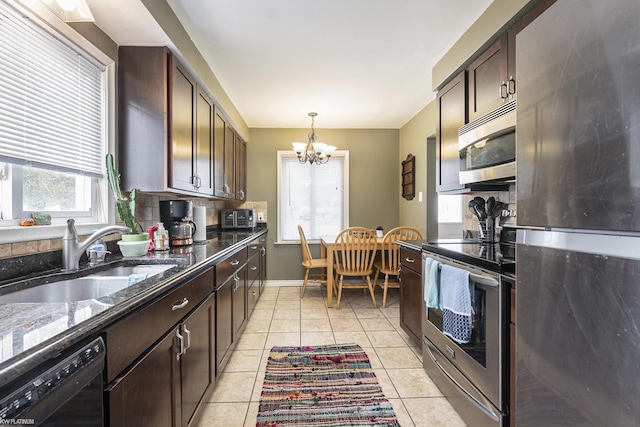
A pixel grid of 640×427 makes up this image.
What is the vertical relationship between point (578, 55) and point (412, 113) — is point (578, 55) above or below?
below

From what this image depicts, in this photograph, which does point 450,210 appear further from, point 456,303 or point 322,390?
point 322,390

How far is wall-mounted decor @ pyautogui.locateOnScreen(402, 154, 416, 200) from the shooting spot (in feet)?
13.4

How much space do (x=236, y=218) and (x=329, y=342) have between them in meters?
2.17

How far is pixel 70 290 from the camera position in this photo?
1321mm

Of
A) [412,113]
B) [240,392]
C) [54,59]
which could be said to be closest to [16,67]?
[54,59]

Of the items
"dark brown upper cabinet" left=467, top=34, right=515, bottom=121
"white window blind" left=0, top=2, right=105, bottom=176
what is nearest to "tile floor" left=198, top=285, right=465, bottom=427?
"white window blind" left=0, top=2, right=105, bottom=176

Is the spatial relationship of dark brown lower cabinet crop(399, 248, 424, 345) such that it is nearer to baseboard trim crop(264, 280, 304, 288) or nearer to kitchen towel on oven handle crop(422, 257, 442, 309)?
kitchen towel on oven handle crop(422, 257, 442, 309)

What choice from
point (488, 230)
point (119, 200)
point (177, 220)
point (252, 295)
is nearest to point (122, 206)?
point (119, 200)

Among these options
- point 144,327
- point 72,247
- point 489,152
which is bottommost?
point 144,327

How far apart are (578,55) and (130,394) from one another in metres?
1.56

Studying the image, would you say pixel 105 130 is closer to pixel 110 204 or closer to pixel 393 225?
pixel 110 204

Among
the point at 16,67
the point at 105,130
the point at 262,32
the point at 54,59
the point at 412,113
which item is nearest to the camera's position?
the point at 16,67

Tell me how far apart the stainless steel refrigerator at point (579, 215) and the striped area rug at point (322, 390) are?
97 centimetres

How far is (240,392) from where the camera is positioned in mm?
1945
